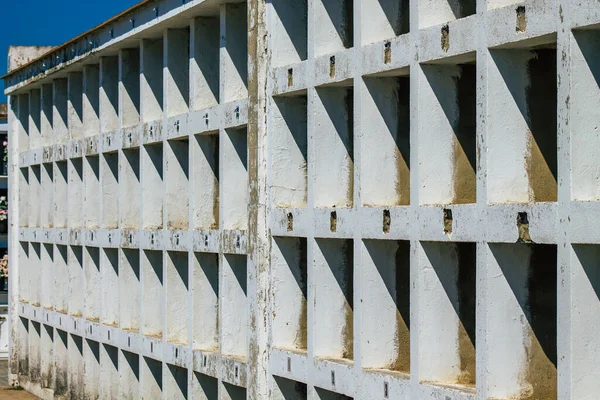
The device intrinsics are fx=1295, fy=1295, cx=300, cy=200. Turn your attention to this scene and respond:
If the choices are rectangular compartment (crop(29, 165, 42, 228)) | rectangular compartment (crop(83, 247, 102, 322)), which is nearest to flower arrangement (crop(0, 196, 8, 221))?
rectangular compartment (crop(29, 165, 42, 228))

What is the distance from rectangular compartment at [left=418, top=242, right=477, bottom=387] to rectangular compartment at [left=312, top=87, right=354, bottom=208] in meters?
1.80

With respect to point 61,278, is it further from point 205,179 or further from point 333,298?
point 333,298

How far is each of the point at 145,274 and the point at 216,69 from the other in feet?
9.52

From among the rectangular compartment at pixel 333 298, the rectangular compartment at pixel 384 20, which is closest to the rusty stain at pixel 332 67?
the rectangular compartment at pixel 384 20

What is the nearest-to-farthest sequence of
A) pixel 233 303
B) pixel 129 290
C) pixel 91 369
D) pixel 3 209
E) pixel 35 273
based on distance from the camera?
1. pixel 233 303
2. pixel 129 290
3. pixel 91 369
4. pixel 35 273
5. pixel 3 209

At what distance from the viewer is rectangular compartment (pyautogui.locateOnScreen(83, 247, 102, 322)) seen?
17.6 metres

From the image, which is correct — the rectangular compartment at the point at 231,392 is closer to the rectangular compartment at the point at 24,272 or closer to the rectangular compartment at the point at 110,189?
the rectangular compartment at the point at 110,189

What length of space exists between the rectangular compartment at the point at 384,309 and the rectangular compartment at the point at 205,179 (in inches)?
150

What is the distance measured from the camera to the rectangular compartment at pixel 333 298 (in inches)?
445

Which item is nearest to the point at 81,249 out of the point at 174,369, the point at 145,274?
the point at 145,274

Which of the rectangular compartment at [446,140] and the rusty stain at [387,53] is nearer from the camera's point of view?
the rectangular compartment at [446,140]

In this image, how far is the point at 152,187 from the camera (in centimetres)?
1552

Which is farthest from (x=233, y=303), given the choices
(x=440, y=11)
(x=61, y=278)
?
(x=61, y=278)

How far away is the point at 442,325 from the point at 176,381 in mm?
5572
